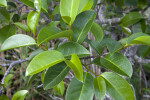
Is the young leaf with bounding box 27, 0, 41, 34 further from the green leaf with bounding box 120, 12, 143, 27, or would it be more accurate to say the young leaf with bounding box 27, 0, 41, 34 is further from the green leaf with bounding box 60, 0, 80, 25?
the green leaf with bounding box 120, 12, 143, 27

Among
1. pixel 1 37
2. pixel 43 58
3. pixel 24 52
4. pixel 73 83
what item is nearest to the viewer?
pixel 43 58

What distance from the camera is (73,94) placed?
446mm

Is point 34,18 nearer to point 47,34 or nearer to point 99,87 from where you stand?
point 47,34

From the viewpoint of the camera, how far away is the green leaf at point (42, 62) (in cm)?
34

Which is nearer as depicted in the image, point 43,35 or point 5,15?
point 43,35

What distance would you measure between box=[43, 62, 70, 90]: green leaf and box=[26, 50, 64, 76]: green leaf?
0.07 meters

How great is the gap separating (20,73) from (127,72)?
74.2 inches

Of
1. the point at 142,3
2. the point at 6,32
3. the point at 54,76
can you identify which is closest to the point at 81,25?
the point at 54,76

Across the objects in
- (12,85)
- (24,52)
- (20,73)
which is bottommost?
(12,85)

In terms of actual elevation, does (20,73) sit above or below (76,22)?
below

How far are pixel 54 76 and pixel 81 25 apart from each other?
6.8 inches

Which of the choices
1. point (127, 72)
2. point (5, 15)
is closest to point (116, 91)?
point (127, 72)

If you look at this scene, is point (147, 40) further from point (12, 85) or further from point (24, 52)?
point (12, 85)

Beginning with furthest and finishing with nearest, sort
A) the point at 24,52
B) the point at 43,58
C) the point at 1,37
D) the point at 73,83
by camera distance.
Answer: the point at 24,52 → the point at 1,37 → the point at 73,83 → the point at 43,58
